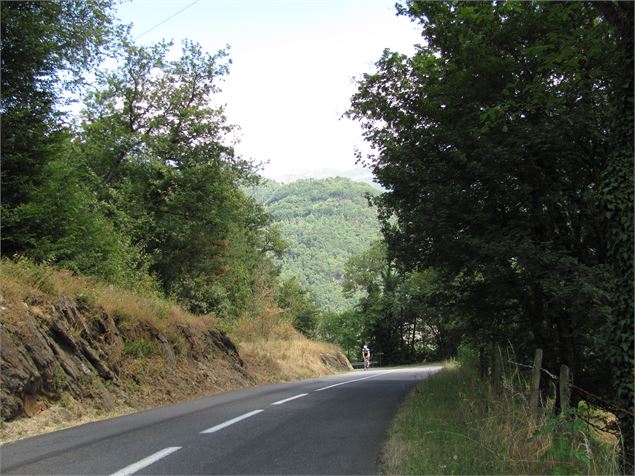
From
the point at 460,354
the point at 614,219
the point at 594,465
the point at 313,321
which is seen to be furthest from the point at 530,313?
the point at 313,321

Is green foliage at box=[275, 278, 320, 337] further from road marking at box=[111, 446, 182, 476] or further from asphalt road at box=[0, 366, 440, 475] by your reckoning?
road marking at box=[111, 446, 182, 476]

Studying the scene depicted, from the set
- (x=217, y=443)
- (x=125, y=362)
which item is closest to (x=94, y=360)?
(x=125, y=362)

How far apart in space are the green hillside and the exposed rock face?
9655cm

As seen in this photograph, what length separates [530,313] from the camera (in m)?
11.7

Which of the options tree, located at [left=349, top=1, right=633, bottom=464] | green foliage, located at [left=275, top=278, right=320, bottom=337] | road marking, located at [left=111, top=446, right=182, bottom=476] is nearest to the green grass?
road marking, located at [left=111, top=446, right=182, bottom=476]

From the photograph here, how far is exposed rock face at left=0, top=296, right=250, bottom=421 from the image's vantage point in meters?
8.91

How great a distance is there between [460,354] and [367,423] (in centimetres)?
1248

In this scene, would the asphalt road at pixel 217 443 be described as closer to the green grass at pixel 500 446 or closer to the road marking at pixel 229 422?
the road marking at pixel 229 422

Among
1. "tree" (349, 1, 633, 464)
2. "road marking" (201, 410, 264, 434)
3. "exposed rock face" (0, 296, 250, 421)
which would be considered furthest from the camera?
"tree" (349, 1, 633, 464)

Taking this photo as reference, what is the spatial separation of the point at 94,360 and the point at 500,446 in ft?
31.0

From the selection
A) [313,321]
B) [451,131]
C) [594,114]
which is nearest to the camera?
[594,114]

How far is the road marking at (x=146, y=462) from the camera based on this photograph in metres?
5.32

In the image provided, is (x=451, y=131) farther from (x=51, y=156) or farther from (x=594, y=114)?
(x=51, y=156)

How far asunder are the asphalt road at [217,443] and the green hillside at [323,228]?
100865 millimetres
